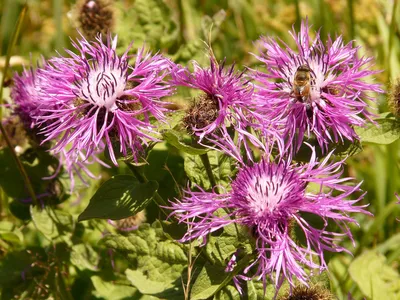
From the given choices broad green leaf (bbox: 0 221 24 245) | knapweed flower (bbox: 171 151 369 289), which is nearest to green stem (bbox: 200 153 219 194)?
knapweed flower (bbox: 171 151 369 289)

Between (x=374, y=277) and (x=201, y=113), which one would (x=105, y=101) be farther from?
(x=374, y=277)

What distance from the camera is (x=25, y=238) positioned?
2.47 m

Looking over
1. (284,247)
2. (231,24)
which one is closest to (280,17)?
(231,24)

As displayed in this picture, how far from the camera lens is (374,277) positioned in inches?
78.6

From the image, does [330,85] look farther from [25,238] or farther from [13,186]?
[25,238]

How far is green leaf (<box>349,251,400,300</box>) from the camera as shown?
1.93 m

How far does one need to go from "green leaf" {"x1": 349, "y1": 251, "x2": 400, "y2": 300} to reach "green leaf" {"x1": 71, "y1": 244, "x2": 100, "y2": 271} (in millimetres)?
841

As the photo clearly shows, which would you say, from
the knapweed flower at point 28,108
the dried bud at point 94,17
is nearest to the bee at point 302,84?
the knapweed flower at point 28,108


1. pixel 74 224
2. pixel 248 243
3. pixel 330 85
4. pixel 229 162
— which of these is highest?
pixel 330 85

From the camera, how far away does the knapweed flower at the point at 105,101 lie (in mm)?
1521

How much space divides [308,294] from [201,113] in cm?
51

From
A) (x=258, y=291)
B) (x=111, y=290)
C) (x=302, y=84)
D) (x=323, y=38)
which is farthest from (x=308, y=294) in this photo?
(x=323, y=38)

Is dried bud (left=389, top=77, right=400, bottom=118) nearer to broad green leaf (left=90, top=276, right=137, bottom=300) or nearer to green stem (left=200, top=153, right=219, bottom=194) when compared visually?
green stem (left=200, top=153, right=219, bottom=194)

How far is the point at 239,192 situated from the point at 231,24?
2497mm
